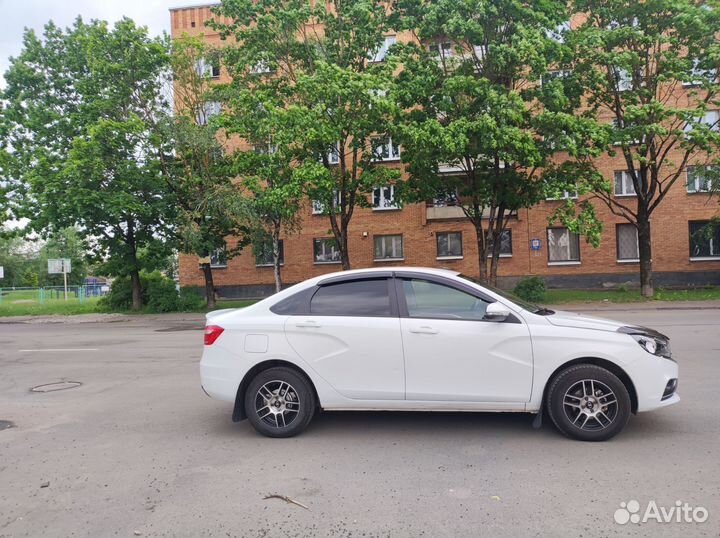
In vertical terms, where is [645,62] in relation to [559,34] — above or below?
below

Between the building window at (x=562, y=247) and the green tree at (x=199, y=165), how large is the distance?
16.5 m

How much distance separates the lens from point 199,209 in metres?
22.3

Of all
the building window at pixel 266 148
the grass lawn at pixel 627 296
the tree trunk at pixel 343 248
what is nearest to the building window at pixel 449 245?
the grass lawn at pixel 627 296

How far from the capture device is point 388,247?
3088 cm

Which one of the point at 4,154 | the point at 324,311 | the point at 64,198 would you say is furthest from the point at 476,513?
the point at 4,154

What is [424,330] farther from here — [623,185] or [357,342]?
[623,185]

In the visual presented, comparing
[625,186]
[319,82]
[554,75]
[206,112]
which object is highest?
[206,112]

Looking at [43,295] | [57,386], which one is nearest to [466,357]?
[57,386]

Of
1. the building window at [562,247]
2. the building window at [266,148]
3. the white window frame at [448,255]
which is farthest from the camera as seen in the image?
the white window frame at [448,255]

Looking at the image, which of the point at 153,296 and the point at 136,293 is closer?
the point at 153,296

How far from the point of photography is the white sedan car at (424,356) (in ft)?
15.7

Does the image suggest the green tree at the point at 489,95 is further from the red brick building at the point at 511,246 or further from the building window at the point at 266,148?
the red brick building at the point at 511,246

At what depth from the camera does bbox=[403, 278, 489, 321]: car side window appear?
5.09 meters

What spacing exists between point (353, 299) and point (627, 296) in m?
20.3
